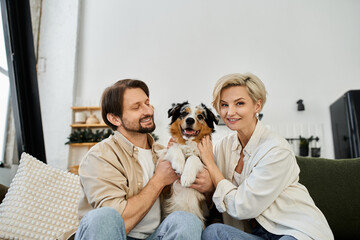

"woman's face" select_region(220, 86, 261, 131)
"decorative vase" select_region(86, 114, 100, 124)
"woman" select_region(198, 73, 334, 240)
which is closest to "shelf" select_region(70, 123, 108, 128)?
"decorative vase" select_region(86, 114, 100, 124)

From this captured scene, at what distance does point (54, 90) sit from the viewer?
578 cm

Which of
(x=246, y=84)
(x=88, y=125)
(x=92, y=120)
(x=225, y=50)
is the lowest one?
(x=88, y=125)

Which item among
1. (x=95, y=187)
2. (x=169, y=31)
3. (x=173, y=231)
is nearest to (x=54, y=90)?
(x=169, y=31)

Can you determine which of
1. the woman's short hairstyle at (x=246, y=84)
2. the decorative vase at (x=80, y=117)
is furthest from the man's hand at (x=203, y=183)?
the decorative vase at (x=80, y=117)

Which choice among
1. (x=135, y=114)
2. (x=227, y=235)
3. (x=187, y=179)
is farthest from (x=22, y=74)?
(x=227, y=235)

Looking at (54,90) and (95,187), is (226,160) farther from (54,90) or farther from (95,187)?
(54,90)

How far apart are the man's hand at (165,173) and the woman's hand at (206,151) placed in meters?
0.23

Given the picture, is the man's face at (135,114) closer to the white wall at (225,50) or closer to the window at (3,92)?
the window at (3,92)

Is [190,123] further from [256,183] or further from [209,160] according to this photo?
[256,183]

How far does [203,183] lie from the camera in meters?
1.74

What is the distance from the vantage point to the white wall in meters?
5.57

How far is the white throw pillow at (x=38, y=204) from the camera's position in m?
1.49

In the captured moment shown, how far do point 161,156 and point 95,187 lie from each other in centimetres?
61

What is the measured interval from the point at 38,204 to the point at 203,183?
104 cm
